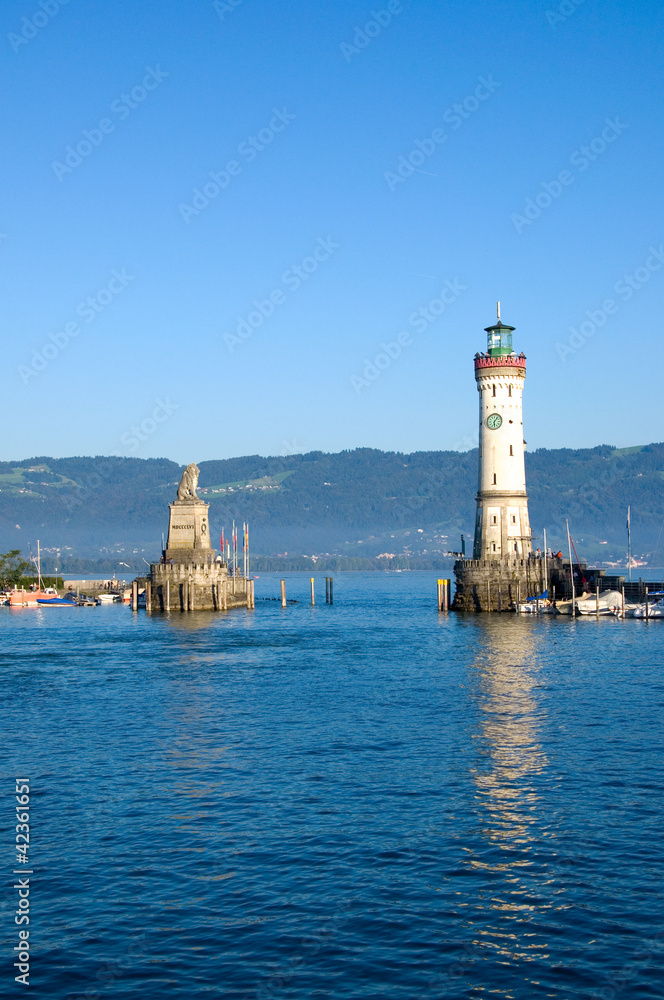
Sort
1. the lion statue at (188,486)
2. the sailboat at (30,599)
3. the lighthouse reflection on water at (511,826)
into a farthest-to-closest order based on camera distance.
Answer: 1. the sailboat at (30,599)
2. the lion statue at (188,486)
3. the lighthouse reflection on water at (511,826)

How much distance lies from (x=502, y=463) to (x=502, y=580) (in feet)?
42.0

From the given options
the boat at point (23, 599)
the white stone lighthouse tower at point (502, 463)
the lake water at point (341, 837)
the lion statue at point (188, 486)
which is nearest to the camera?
the lake water at point (341, 837)

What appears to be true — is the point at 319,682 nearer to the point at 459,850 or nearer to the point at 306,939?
the point at 459,850

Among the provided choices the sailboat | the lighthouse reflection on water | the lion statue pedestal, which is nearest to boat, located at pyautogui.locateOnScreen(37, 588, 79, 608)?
the sailboat

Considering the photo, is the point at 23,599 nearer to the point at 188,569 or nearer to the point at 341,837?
the point at 188,569

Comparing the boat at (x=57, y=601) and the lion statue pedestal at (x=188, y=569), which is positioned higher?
the lion statue pedestal at (x=188, y=569)

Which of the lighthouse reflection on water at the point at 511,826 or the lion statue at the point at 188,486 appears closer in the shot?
the lighthouse reflection on water at the point at 511,826

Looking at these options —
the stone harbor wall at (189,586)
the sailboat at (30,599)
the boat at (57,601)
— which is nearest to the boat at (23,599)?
the sailboat at (30,599)

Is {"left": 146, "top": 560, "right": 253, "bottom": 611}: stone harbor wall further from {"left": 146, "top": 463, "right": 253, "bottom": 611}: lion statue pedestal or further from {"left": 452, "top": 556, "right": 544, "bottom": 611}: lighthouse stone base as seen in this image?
{"left": 452, "top": 556, "right": 544, "bottom": 611}: lighthouse stone base

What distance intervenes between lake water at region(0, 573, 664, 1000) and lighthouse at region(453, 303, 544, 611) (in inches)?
1872

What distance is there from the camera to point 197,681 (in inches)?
2562

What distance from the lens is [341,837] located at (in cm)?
3088

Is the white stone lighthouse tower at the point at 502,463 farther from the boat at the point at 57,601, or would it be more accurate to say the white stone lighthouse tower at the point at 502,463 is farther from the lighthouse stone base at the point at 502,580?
the boat at the point at 57,601

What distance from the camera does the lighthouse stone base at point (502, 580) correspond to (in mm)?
112125
